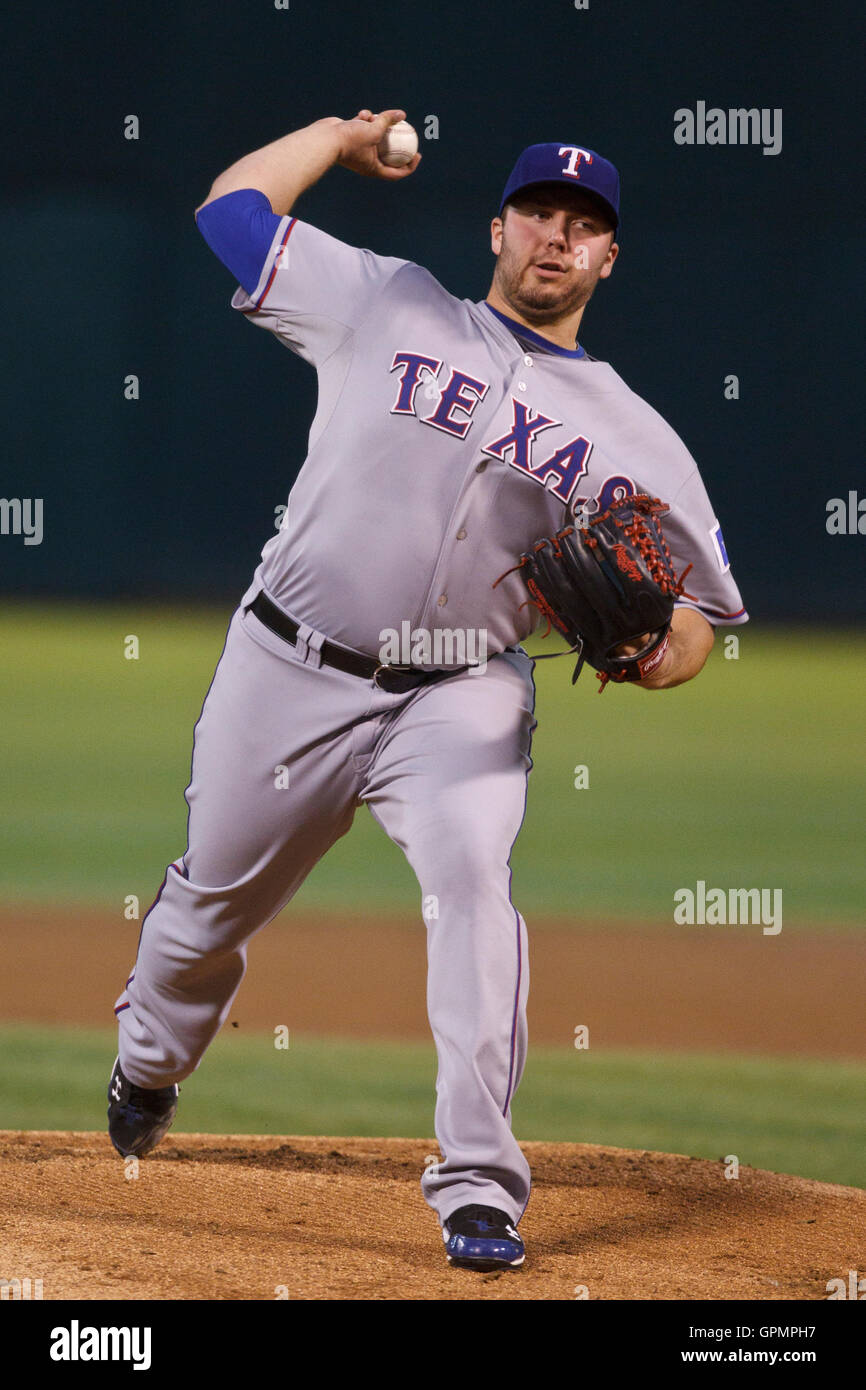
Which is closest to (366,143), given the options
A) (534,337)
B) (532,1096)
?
(534,337)

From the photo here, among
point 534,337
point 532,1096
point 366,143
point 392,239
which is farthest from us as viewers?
point 392,239

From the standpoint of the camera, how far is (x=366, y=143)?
3.44 m

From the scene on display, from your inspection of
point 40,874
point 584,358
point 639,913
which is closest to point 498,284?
point 584,358

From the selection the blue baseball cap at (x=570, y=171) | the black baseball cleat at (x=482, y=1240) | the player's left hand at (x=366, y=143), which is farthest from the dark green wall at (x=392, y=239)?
the black baseball cleat at (x=482, y=1240)

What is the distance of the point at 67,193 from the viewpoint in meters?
15.5

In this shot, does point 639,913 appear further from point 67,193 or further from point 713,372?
point 67,193

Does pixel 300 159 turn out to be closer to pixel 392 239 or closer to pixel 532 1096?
pixel 532 1096

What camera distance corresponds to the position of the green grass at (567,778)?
7.95m

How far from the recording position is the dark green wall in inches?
587

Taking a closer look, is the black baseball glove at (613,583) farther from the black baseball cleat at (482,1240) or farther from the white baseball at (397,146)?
the black baseball cleat at (482,1240)

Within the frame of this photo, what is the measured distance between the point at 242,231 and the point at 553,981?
3.61 metres

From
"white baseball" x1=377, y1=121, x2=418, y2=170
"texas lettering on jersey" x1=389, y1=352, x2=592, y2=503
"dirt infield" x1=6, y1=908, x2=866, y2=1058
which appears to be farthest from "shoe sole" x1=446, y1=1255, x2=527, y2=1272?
"dirt infield" x1=6, y1=908, x2=866, y2=1058

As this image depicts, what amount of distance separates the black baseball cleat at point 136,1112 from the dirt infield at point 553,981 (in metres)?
1.82

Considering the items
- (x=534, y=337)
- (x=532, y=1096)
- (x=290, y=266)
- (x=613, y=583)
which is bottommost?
(x=532, y=1096)
